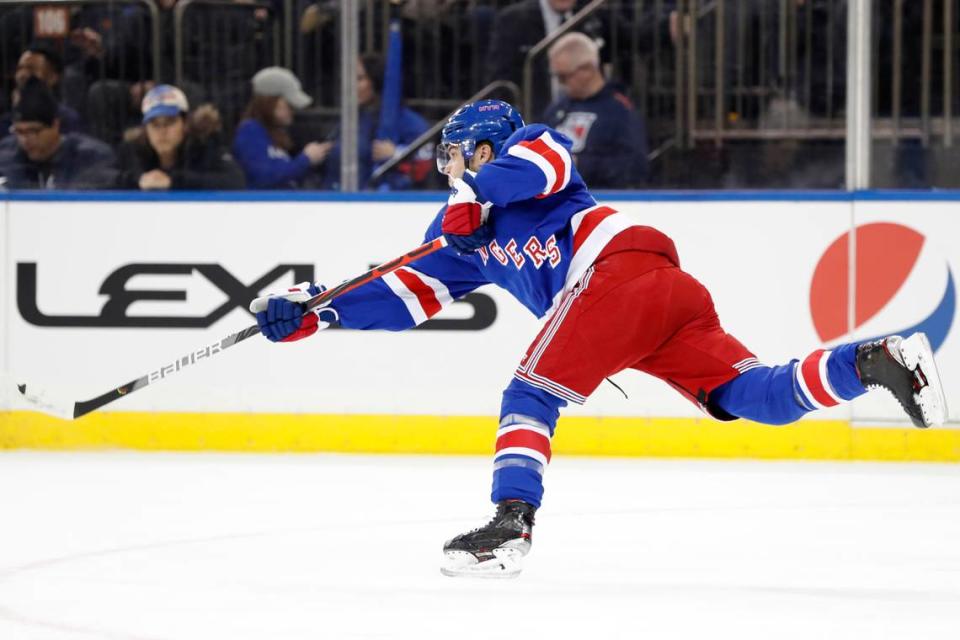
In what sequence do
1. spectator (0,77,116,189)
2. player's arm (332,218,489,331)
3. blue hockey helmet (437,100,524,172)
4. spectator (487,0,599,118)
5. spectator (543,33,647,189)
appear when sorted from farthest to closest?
spectator (0,77,116,189) < spectator (487,0,599,118) < spectator (543,33,647,189) < player's arm (332,218,489,331) < blue hockey helmet (437,100,524,172)

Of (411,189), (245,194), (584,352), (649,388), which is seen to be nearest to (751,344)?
(649,388)

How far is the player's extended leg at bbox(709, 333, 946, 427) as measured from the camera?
10.8 feet

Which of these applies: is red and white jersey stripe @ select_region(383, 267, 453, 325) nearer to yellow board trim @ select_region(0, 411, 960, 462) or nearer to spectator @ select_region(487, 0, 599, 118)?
yellow board trim @ select_region(0, 411, 960, 462)

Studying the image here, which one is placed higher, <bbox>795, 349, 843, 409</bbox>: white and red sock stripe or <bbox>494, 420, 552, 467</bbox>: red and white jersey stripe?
<bbox>795, 349, 843, 409</bbox>: white and red sock stripe

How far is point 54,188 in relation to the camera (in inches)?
227

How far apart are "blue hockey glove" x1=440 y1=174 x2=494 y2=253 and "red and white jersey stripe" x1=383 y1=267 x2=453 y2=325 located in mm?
327

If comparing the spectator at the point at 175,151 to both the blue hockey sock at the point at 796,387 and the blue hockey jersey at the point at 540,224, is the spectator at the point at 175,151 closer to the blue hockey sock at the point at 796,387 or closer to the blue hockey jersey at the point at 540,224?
the blue hockey jersey at the point at 540,224

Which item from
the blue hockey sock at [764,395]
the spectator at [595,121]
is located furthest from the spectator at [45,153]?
the blue hockey sock at [764,395]

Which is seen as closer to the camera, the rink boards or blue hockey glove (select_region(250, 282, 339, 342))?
blue hockey glove (select_region(250, 282, 339, 342))

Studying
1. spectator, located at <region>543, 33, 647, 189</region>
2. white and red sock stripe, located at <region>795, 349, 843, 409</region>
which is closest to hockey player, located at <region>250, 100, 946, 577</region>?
white and red sock stripe, located at <region>795, 349, 843, 409</region>

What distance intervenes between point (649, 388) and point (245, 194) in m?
1.58

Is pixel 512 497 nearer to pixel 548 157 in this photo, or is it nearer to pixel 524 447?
pixel 524 447

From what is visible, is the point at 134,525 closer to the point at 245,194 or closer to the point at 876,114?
the point at 245,194

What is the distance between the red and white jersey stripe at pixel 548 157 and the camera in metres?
3.28
